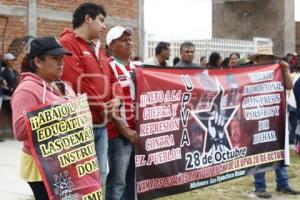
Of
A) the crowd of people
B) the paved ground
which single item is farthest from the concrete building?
the crowd of people

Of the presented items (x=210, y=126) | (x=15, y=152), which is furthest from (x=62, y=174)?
(x=15, y=152)

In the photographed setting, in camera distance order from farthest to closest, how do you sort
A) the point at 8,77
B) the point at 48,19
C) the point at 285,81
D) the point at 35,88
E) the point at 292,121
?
1. the point at 48,19
2. the point at 8,77
3. the point at 292,121
4. the point at 285,81
5. the point at 35,88

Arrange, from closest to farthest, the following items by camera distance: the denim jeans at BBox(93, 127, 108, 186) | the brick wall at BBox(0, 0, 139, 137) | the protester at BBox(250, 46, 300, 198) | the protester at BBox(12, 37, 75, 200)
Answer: the protester at BBox(12, 37, 75, 200)
the denim jeans at BBox(93, 127, 108, 186)
the protester at BBox(250, 46, 300, 198)
the brick wall at BBox(0, 0, 139, 137)

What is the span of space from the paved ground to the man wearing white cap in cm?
204

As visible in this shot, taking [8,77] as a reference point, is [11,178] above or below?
below

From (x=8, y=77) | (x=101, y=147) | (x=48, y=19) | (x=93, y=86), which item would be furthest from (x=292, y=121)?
(x=93, y=86)

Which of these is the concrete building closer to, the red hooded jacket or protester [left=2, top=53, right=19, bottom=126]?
protester [left=2, top=53, right=19, bottom=126]

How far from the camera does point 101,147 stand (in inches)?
184

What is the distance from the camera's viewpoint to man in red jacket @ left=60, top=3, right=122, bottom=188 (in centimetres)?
452

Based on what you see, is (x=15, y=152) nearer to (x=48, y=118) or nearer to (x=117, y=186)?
(x=117, y=186)

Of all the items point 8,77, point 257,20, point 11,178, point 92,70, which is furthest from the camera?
point 257,20

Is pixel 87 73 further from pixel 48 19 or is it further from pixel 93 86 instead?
pixel 48 19

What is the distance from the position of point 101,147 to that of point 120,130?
374 millimetres

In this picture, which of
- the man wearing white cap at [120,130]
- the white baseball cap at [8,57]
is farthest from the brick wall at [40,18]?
→ the man wearing white cap at [120,130]
